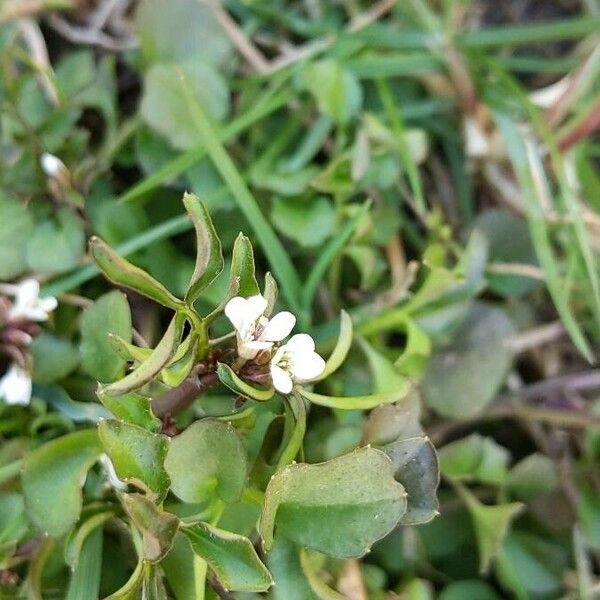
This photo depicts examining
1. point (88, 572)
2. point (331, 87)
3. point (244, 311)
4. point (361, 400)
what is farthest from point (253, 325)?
point (331, 87)

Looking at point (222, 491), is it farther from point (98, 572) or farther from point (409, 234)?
point (409, 234)

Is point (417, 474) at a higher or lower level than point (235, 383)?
lower

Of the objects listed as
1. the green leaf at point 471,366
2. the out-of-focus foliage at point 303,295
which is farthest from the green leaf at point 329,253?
the green leaf at point 471,366

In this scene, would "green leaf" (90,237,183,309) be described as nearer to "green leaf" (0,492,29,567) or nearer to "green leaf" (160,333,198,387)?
"green leaf" (160,333,198,387)

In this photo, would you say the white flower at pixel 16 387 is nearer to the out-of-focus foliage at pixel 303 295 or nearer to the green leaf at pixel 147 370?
the out-of-focus foliage at pixel 303 295

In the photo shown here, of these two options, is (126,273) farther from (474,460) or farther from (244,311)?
(474,460)

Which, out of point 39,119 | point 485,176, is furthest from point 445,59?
point 39,119
